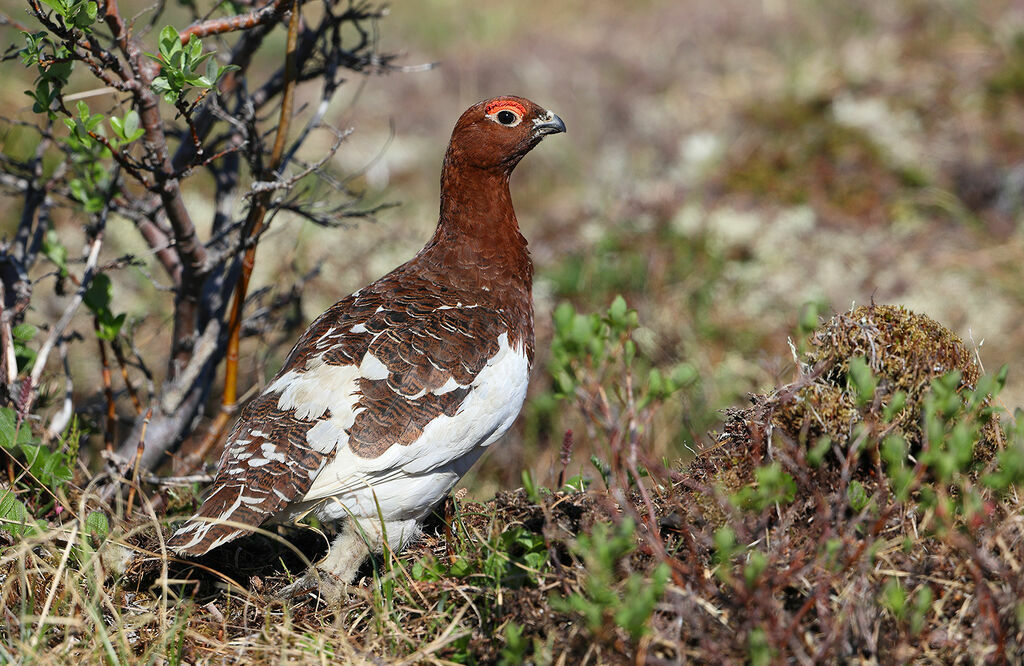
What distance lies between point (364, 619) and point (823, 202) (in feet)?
→ 19.2

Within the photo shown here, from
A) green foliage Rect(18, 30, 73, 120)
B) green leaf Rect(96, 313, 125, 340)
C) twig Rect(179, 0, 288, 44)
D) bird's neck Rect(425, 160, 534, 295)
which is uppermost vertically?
twig Rect(179, 0, 288, 44)

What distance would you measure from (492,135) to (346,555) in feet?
5.89

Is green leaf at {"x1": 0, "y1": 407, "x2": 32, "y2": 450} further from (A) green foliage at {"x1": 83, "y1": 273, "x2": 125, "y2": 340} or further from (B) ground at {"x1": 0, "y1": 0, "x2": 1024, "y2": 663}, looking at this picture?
(A) green foliage at {"x1": 83, "y1": 273, "x2": 125, "y2": 340}

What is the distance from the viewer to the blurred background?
19.5 ft

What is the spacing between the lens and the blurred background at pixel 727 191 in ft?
19.5

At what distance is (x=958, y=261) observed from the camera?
6391 mm

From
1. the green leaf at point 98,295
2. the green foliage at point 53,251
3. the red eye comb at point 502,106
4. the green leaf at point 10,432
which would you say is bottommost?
the green leaf at point 10,432

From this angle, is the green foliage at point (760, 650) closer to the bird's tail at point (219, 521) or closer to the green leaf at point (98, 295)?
the bird's tail at point (219, 521)

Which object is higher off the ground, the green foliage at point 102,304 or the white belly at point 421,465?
the green foliage at point 102,304

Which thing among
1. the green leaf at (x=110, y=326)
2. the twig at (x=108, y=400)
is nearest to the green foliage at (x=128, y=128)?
the green leaf at (x=110, y=326)

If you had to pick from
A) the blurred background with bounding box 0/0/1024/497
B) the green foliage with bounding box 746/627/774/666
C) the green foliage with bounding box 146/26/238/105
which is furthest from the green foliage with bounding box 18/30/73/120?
the green foliage with bounding box 746/627/774/666

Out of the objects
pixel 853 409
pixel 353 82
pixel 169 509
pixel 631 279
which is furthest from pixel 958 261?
pixel 353 82

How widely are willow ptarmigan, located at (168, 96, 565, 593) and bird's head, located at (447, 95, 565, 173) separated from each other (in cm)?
46

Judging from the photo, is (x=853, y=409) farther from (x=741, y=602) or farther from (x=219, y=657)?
(x=219, y=657)
